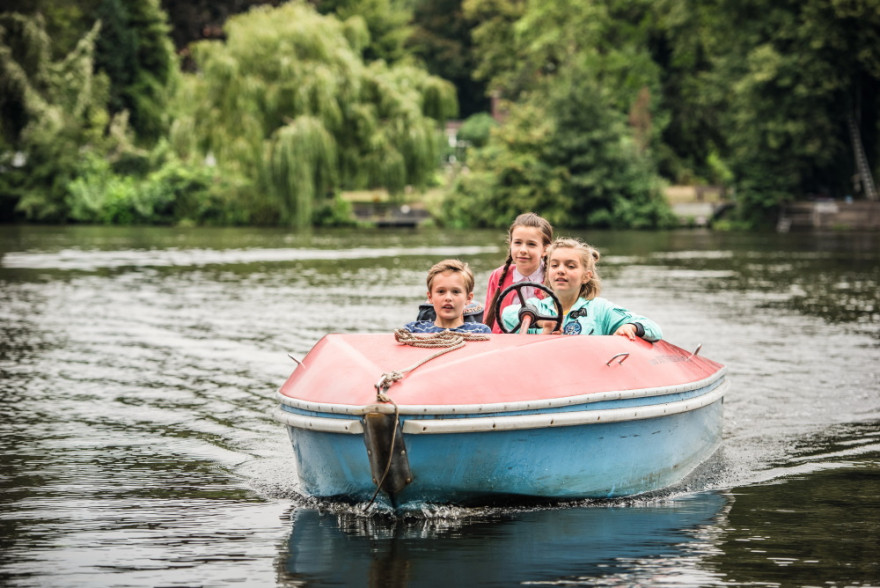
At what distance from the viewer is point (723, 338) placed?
16234 millimetres

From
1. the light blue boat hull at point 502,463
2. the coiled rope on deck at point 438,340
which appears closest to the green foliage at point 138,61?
the coiled rope on deck at point 438,340

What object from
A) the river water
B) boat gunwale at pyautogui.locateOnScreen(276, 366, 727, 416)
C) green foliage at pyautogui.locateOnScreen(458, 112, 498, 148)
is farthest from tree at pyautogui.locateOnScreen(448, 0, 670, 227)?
boat gunwale at pyautogui.locateOnScreen(276, 366, 727, 416)

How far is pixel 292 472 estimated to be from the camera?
871cm

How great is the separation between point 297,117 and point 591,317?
36794 mm

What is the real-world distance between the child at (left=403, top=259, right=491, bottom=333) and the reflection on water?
107cm

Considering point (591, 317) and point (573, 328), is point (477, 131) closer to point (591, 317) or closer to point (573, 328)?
point (591, 317)

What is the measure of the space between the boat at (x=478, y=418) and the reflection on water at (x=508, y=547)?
0.13 m

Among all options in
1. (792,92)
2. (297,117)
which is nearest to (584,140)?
(792,92)

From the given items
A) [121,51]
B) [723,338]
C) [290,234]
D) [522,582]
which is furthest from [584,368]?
[121,51]

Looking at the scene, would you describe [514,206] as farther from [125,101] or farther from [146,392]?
[146,392]

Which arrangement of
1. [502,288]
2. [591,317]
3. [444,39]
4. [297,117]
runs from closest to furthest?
1. [591,317]
2. [502,288]
3. [297,117]
4. [444,39]

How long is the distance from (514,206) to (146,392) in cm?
4226

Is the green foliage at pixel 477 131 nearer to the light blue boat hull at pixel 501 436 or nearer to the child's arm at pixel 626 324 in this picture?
the child's arm at pixel 626 324

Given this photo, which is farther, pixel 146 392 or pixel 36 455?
pixel 146 392
